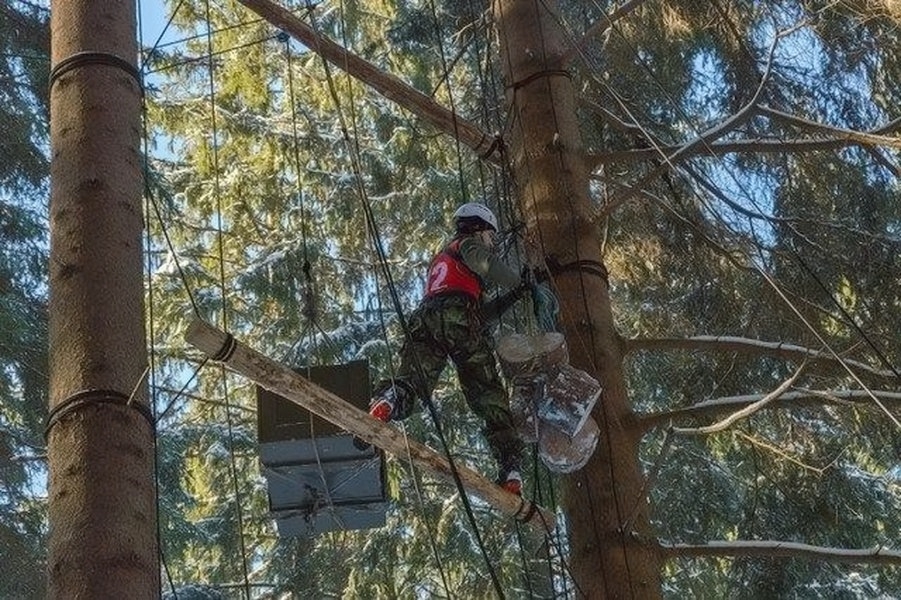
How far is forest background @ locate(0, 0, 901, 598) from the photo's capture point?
6.54m

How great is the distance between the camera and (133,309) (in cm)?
360

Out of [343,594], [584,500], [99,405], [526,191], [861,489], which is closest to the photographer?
[99,405]

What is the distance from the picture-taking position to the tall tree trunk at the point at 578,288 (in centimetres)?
532

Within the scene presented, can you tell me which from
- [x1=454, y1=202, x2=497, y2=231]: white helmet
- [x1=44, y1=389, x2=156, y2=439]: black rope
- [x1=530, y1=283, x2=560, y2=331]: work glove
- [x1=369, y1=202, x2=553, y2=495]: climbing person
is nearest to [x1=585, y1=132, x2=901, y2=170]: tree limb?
[x1=454, y1=202, x2=497, y2=231]: white helmet

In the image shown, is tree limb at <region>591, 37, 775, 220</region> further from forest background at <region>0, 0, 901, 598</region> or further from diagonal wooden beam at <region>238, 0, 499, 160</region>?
diagonal wooden beam at <region>238, 0, 499, 160</region>

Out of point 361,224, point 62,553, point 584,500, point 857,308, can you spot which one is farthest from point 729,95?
point 62,553

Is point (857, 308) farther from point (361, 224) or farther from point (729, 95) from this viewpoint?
point (361, 224)

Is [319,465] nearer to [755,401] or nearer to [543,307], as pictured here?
[543,307]

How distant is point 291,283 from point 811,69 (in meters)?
5.44

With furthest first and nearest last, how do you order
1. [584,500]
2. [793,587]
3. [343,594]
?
[343,594], [793,587], [584,500]

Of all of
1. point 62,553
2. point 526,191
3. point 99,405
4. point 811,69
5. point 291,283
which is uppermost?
point 291,283

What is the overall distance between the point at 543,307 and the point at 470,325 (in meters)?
0.48

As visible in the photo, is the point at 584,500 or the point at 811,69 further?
the point at 811,69

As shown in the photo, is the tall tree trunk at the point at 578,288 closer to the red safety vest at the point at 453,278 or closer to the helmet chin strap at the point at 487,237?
the helmet chin strap at the point at 487,237
